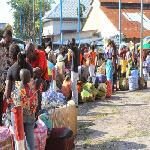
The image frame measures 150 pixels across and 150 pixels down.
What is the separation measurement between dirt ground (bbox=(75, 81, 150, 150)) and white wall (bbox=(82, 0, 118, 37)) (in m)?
24.4

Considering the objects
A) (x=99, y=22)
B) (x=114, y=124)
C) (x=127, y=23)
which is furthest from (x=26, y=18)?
(x=114, y=124)

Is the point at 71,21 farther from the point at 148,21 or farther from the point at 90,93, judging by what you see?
the point at 90,93

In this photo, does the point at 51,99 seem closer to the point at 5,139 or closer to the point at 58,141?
the point at 58,141

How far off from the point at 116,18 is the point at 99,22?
2782 millimetres

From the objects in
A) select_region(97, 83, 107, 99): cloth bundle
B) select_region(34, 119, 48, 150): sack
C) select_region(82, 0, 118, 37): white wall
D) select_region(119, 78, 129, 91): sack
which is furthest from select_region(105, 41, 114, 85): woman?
select_region(82, 0, 118, 37): white wall

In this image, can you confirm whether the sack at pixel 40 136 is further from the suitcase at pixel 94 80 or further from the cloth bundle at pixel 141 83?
the cloth bundle at pixel 141 83

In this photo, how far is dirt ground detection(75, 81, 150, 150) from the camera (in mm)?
6438

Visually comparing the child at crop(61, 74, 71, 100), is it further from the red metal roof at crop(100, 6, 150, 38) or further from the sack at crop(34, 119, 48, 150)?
the red metal roof at crop(100, 6, 150, 38)

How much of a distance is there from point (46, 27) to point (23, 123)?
45.0 meters

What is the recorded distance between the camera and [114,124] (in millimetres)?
7898

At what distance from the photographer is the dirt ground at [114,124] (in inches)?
253

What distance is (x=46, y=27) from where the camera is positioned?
49.1 metres

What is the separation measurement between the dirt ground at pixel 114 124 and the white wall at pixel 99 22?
24.4 meters

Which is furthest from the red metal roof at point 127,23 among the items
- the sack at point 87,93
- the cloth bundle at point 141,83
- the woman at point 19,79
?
the woman at point 19,79
